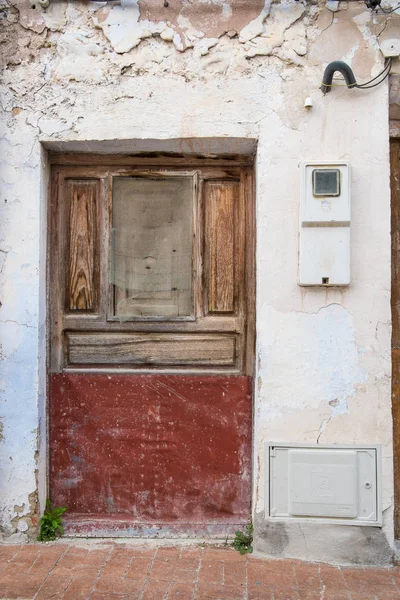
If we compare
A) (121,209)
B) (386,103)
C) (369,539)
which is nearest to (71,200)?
(121,209)

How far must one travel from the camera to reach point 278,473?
3.38m

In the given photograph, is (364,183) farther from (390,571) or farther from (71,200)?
(390,571)

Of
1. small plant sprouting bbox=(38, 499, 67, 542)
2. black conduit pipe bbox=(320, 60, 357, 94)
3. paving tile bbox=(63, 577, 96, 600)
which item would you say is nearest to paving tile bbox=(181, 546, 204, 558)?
paving tile bbox=(63, 577, 96, 600)

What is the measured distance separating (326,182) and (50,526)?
2.83 m

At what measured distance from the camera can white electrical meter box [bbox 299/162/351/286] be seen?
333 centimetres

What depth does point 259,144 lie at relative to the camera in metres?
3.42

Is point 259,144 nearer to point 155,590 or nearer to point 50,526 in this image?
point 155,590

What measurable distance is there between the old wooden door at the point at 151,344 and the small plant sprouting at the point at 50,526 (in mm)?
85

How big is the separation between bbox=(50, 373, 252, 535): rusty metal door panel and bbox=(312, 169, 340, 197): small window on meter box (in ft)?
4.25

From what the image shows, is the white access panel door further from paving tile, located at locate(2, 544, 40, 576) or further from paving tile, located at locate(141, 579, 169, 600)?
paving tile, located at locate(2, 544, 40, 576)

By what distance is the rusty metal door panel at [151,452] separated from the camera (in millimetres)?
3609

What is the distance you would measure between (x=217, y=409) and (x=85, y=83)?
7.53 ft

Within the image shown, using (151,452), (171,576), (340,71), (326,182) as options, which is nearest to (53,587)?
(171,576)

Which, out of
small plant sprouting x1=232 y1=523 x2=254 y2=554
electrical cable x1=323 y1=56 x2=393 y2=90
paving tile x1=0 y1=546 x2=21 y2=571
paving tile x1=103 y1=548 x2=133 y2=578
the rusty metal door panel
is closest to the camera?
paving tile x1=103 y1=548 x2=133 y2=578
